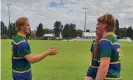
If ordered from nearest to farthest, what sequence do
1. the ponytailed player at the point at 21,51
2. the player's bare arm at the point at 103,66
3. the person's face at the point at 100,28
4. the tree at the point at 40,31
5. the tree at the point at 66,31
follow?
1. the player's bare arm at the point at 103,66
2. the person's face at the point at 100,28
3. the ponytailed player at the point at 21,51
4. the tree at the point at 40,31
5. the tree at the point at 66,31

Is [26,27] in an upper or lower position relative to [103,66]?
upper

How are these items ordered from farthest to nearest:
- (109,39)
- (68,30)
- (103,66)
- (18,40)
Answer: (68,30) < (18,40) < (109,39) < (103,66)

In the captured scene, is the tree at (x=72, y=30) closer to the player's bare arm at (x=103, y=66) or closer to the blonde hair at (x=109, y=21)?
the blonde hair at (x=109, y=21)

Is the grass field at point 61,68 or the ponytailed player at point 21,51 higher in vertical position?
the ponytailed player at point 21,51

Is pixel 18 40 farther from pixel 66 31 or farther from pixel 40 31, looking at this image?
pixel 40 31

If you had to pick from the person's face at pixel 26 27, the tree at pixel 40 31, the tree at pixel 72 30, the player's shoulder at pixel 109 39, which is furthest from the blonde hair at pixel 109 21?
the tree at pixel 72 30

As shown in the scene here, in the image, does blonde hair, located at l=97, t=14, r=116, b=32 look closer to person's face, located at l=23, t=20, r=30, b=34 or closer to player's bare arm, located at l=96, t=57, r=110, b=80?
player's bare arm, located at l=96, t=57, r=110, b=80

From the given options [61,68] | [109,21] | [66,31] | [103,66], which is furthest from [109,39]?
[66,31]

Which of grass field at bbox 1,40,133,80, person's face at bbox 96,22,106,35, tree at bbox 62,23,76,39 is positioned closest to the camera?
person's face at bbox 96,22,106,35

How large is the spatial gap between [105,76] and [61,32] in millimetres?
137431

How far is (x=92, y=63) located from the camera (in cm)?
602

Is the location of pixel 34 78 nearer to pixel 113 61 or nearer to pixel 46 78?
pixel 46 78

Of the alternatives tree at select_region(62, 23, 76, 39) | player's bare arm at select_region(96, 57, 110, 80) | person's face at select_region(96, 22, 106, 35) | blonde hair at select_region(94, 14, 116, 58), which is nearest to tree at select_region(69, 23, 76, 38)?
tree at select_region(62, 23, 76, 39)

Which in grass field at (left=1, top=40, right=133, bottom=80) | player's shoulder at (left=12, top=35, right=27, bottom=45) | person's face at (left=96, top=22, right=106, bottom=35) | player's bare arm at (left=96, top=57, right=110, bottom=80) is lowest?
grass field at (left=1, top=40, right=133, bottom=80)
